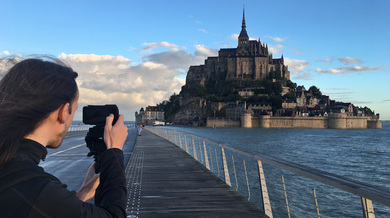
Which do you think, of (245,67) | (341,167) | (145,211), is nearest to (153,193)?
(145,211)

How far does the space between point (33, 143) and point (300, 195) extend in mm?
12855

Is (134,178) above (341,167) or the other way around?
above

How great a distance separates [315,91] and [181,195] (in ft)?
435

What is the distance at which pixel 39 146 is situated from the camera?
3.65 ft

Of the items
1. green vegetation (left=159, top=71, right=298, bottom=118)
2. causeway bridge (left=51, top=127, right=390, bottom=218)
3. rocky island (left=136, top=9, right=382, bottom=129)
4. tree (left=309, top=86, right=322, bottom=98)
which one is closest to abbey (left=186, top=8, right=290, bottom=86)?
rocky island (left=136, top=9, right=382, bottom=129)

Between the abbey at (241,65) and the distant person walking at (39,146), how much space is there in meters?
116

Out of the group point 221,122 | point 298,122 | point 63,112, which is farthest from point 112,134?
point 298,122

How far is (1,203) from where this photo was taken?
942 mm

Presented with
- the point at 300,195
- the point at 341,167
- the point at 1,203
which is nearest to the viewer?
the point at 1,203

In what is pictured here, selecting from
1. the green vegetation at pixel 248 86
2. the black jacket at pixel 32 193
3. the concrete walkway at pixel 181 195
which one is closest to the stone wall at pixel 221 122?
the green vegetation at pixel 248 86

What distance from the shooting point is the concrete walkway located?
4.07 metres

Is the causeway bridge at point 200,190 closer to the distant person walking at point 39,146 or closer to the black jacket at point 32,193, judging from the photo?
A: the distant person walking at point 39,146

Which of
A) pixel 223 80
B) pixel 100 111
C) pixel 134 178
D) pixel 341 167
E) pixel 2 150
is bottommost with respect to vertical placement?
pixel 341 167

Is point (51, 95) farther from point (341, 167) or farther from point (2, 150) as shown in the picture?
point (341, 167)
